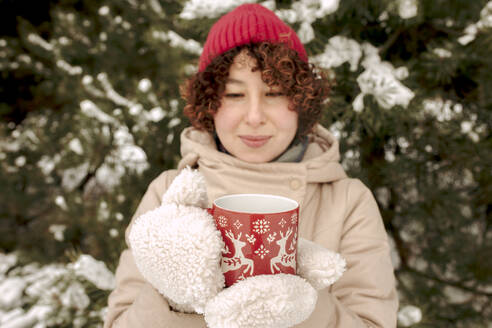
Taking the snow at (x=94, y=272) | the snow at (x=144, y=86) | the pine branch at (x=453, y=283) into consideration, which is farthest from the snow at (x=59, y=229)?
the pine branch at (x=453, y=283)

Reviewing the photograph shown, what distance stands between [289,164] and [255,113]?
175mm

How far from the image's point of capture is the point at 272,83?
89 centimetres

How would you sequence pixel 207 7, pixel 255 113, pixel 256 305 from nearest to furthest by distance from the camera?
pixel 256 305 < pixel 255 113 < pixel 207 7

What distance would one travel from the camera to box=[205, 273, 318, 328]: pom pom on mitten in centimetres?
52

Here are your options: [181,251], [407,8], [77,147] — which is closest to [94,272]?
[77,147]

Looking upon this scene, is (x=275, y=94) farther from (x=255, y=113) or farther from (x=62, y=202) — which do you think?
(x=62, y=202)

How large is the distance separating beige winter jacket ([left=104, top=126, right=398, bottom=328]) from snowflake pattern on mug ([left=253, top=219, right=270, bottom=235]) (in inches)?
12.7

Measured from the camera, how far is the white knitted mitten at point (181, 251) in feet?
1.77

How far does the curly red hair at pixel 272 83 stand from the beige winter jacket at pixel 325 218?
91mm

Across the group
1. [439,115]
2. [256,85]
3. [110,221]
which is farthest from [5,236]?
[439,115]

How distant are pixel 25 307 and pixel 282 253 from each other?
2329 mm

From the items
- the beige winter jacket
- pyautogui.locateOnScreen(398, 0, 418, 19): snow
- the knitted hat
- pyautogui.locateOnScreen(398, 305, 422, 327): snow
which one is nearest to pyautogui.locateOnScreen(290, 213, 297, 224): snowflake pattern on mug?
the beige winter jacket

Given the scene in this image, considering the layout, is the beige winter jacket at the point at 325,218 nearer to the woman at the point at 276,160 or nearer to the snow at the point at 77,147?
the woman at the point at 276,160

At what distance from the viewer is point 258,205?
0.67 metres
